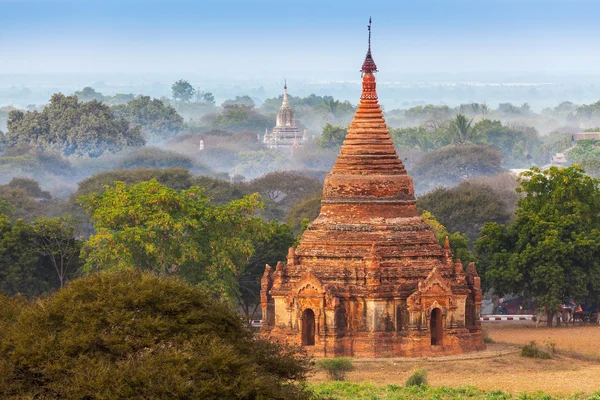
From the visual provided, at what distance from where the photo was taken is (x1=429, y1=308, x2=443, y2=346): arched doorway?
176 ft

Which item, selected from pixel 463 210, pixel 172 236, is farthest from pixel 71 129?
pixel 172 236

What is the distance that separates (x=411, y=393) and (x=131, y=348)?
12936 mm

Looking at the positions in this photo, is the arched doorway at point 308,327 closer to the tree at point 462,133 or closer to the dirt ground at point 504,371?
the dirt ground at point 504,371

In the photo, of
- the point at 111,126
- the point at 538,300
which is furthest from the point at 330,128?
the point at 538,300

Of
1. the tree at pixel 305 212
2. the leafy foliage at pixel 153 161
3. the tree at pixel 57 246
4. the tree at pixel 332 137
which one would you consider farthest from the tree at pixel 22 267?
the tree at pixel 332 137

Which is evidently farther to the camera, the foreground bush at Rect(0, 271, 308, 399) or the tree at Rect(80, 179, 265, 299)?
the tree at Rect(80, 179, 265, 299)

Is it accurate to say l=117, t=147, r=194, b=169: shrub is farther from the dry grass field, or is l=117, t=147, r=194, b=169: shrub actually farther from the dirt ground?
the dirt ground

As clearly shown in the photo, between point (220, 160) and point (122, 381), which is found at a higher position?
point (122, 381)

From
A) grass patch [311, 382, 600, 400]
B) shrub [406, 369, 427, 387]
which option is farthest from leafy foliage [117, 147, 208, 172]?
grass patch [311, 382, 600, 400]

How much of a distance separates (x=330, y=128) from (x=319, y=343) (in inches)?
4590

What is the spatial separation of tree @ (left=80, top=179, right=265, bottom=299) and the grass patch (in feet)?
40.0

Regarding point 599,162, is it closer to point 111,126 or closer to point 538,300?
point 111,126

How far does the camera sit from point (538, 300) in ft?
209

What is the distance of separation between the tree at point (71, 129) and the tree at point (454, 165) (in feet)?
85.7
